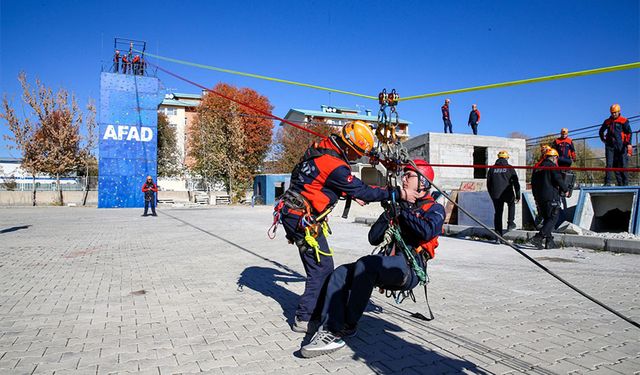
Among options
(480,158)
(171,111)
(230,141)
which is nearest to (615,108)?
(480,158)

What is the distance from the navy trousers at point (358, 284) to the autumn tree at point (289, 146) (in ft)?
150

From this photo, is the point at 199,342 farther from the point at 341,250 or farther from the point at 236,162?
the point at 236,162

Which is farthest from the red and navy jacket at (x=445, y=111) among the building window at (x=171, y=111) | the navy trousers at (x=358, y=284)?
the building window at (x=171, y=111)

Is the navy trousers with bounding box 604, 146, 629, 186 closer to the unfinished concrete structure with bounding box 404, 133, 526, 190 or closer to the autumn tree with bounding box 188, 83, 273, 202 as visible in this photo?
the unfinished concrete structure with bounding box 404, 133, 526, 190

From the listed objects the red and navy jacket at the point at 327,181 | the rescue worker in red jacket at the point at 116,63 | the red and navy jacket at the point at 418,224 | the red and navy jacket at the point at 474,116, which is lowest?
the red and navy jacket at the point at 418,224

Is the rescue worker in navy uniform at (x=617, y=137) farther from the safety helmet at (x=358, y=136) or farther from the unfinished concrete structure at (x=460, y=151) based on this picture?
the safety helmet at (x=358, y=136)

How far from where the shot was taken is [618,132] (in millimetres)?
10859

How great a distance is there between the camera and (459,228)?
12.1 m

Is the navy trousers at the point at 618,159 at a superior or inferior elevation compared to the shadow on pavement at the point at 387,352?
superior

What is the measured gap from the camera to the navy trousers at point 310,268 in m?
4.06

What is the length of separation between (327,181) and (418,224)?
96 centimetres

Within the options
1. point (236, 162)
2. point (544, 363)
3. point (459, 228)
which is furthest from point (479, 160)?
point (236, 162)

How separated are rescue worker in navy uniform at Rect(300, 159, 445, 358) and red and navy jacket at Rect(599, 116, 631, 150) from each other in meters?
9.88

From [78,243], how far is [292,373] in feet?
31.1
